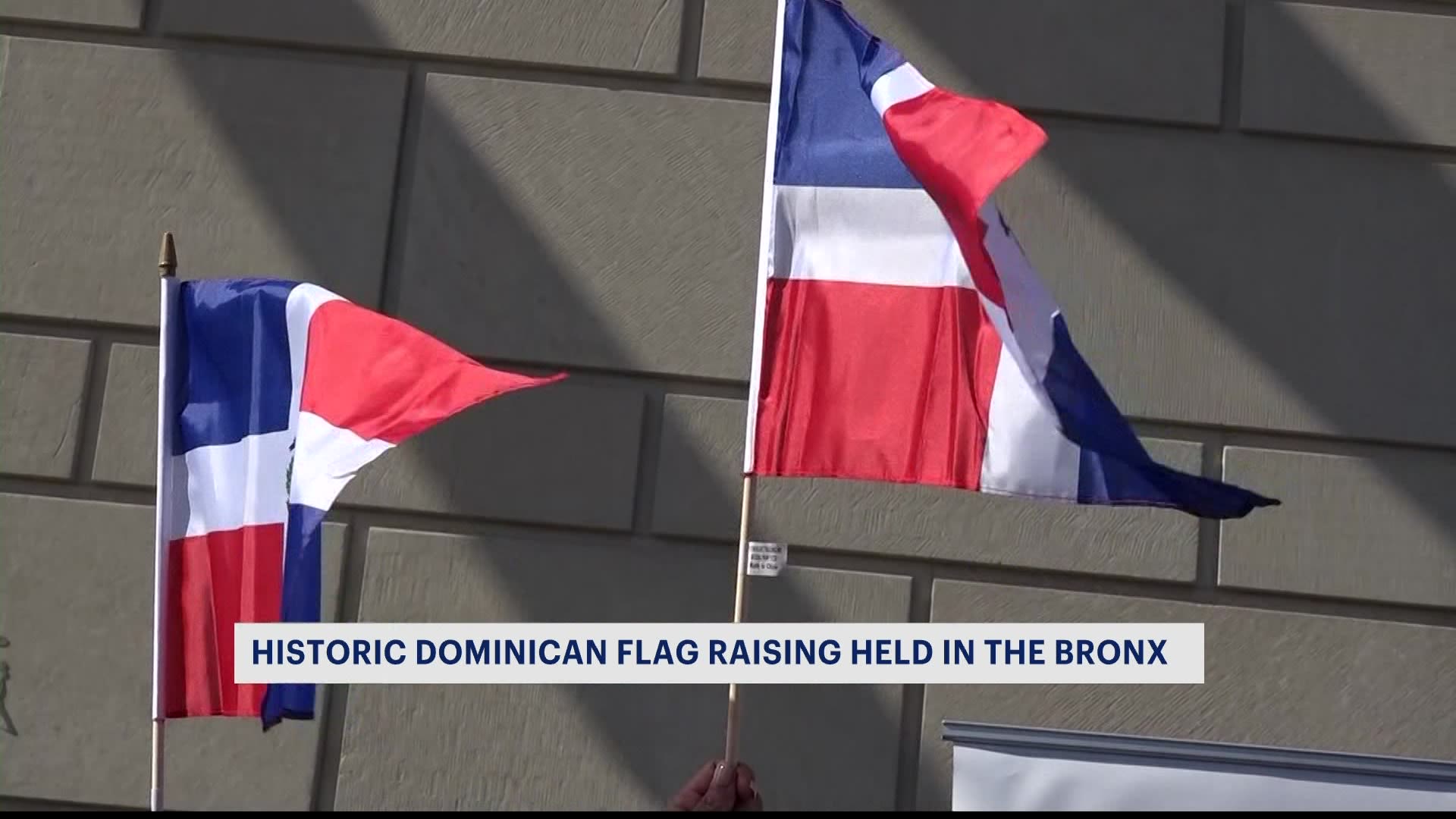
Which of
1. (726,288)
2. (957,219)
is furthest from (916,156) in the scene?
(726,288)

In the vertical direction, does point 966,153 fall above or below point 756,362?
above

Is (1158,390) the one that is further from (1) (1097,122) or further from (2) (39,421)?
(2) (39,421)

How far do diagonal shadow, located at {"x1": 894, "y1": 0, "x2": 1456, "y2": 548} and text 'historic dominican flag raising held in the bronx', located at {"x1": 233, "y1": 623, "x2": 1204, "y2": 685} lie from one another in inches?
26.0

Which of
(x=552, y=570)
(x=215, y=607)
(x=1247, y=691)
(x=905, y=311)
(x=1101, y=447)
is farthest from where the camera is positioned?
(x=552, y=570)

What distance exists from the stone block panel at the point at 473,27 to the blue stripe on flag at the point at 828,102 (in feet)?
3.68

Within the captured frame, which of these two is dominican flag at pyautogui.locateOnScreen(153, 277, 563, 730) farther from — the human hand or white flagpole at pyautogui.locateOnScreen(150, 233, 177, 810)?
the human hand

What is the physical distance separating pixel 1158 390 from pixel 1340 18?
1179mm

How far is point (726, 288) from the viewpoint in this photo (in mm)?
4770

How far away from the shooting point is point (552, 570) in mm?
4664

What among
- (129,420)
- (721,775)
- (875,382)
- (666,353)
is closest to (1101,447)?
(875,382)

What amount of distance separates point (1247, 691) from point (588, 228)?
219cm

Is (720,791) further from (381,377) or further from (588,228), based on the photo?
(588,228)

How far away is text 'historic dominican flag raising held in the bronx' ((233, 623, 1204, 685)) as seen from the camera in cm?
430

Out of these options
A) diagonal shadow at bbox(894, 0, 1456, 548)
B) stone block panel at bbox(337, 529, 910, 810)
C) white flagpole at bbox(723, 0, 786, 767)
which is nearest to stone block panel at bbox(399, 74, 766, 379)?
stone block panel at bbox(337, 529, 910, 810)
